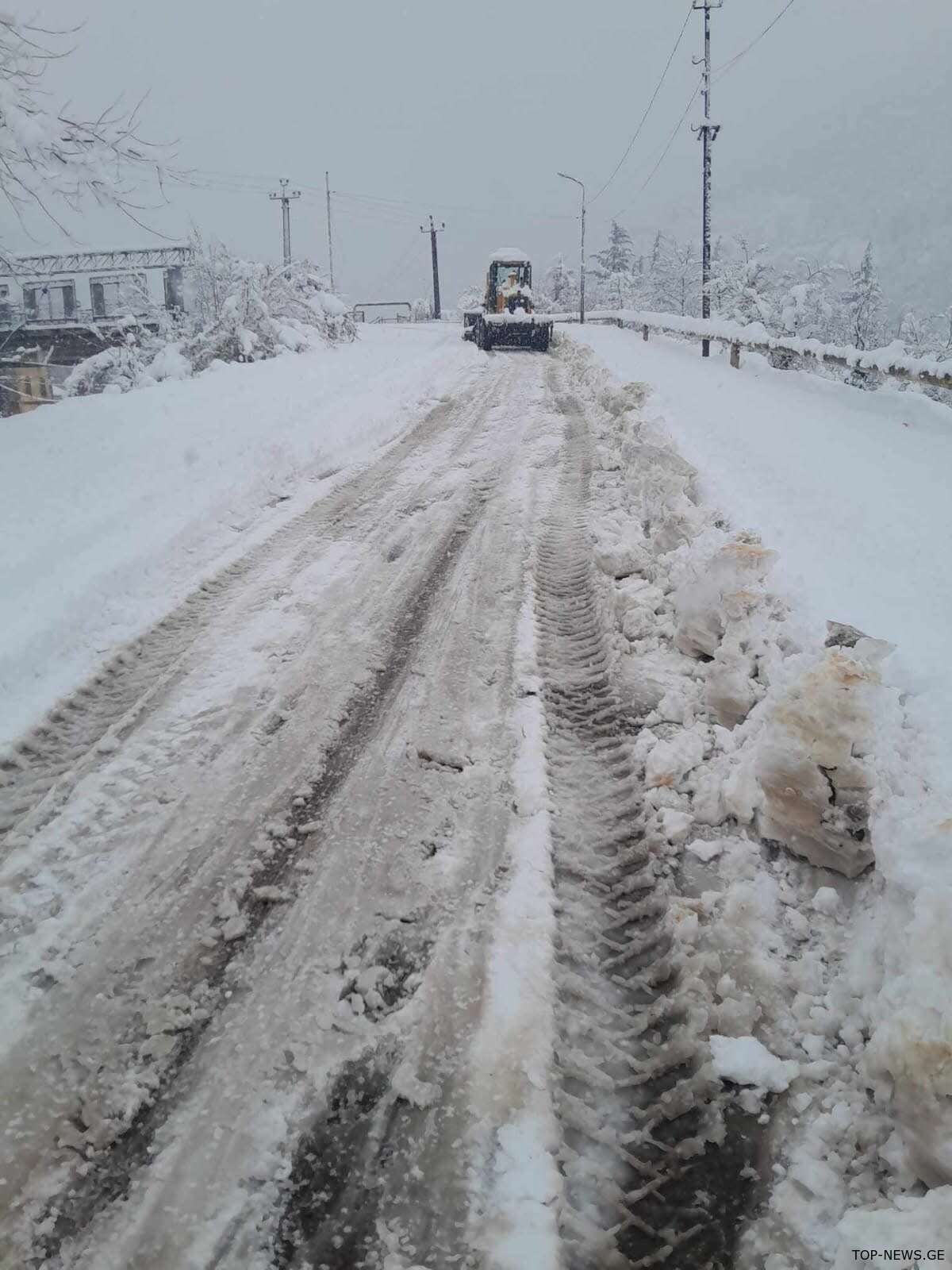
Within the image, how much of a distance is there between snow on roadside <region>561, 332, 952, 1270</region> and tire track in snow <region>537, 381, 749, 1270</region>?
4.0 inches

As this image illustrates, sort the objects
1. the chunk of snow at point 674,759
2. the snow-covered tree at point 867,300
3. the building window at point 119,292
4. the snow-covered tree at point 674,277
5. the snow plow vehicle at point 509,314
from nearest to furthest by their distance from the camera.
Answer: the chunk of snow at point 674,759 → the snow plow vehicle at point 509,314 → the building window at point 119,292 → the snow-covered tree at point 867,300 → the snow-covered tree at point 674,277

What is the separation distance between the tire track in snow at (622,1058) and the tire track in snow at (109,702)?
2.19 meters

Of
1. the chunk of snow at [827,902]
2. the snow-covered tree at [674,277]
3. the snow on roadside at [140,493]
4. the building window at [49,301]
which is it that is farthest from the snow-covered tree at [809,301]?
the building window at [49,301]

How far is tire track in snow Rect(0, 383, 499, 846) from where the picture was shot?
11.2 feet

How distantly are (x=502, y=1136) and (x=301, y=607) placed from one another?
3.74 m

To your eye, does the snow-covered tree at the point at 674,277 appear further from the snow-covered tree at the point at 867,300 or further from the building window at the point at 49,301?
the building window at the point at 49,301

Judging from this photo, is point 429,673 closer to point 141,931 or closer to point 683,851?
point 683,851

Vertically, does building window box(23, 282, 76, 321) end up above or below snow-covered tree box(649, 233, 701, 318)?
below

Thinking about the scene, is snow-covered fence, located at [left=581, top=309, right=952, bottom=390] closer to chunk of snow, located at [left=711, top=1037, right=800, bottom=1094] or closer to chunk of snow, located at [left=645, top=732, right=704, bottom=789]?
chunk of snow, located at [left=645, top=732, right=704, bottom=789]

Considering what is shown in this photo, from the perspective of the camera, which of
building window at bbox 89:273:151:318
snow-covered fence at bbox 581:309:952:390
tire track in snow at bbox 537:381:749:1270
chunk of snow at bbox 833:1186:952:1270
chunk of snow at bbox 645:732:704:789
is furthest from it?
building window at bbox 89:273:151:318

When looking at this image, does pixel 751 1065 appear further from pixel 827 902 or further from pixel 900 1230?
pixel 827 902

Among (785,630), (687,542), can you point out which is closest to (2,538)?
(687,542)

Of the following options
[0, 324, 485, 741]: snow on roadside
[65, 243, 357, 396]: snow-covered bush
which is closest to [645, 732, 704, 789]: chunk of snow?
[0, 324, 485, 741]: snow on roadside

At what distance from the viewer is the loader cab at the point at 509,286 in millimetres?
28181
